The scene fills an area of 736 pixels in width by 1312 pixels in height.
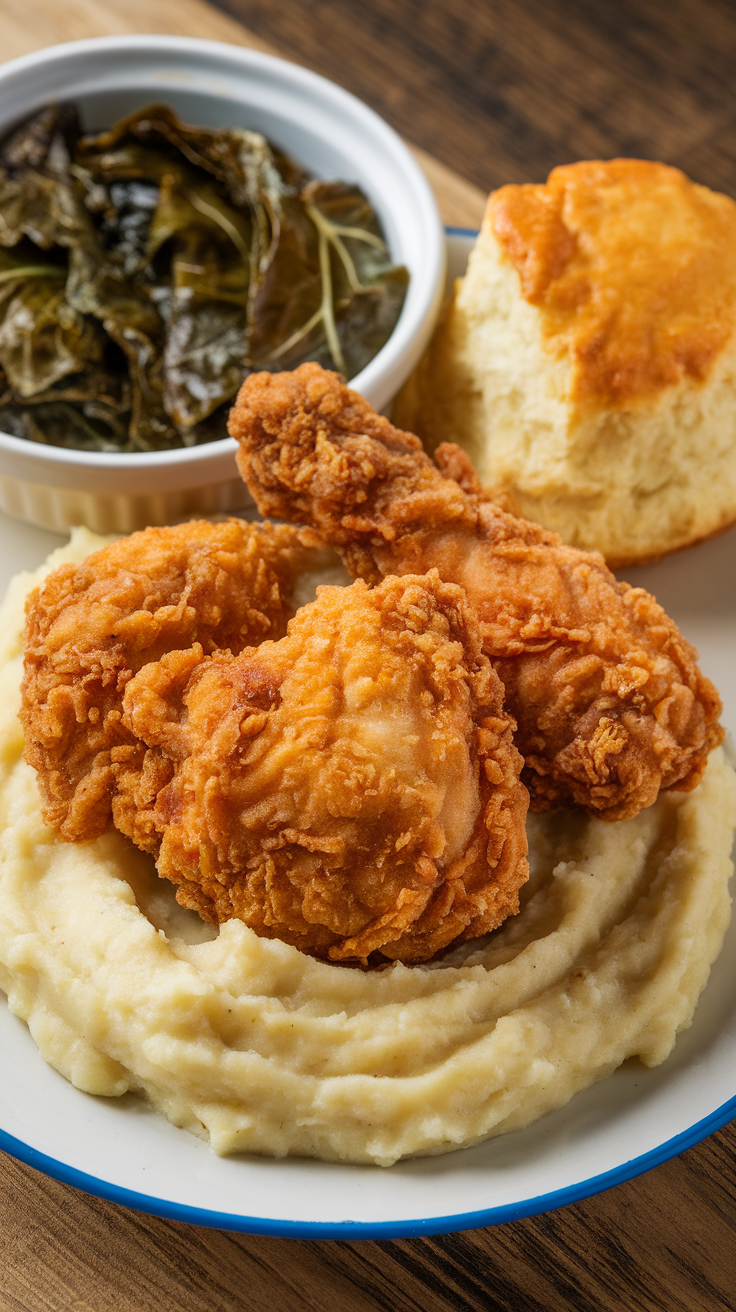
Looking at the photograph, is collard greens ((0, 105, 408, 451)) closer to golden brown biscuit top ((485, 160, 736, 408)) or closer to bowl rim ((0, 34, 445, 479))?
bowl rim ((0, 34, 445, 479))

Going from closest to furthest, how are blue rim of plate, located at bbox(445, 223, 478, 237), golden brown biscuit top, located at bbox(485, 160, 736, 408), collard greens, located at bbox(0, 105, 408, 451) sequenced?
golden brown biscuit top, located at bbox(485, 160, 736, 408)
collard greens, located at bbox(0, 105, 408, 451)
blue rim of plate, located at bbox(445, 223, 478, 237)

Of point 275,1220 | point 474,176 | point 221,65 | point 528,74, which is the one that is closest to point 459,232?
point 221,65

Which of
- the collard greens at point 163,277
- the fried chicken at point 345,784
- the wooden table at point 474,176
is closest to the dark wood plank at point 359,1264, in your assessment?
the wooden table at point 474,176

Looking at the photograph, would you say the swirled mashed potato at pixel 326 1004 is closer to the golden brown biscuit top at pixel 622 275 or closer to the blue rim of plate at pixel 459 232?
the golden brown biscuit top at pixel 622 275

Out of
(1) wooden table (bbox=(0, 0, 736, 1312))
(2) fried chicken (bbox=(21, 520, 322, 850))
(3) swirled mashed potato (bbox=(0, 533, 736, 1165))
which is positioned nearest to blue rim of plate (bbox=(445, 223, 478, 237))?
(1) wooden table (bbox=(0, 0, 736, 1312))

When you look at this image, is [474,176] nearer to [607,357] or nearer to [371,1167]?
[607,357]
